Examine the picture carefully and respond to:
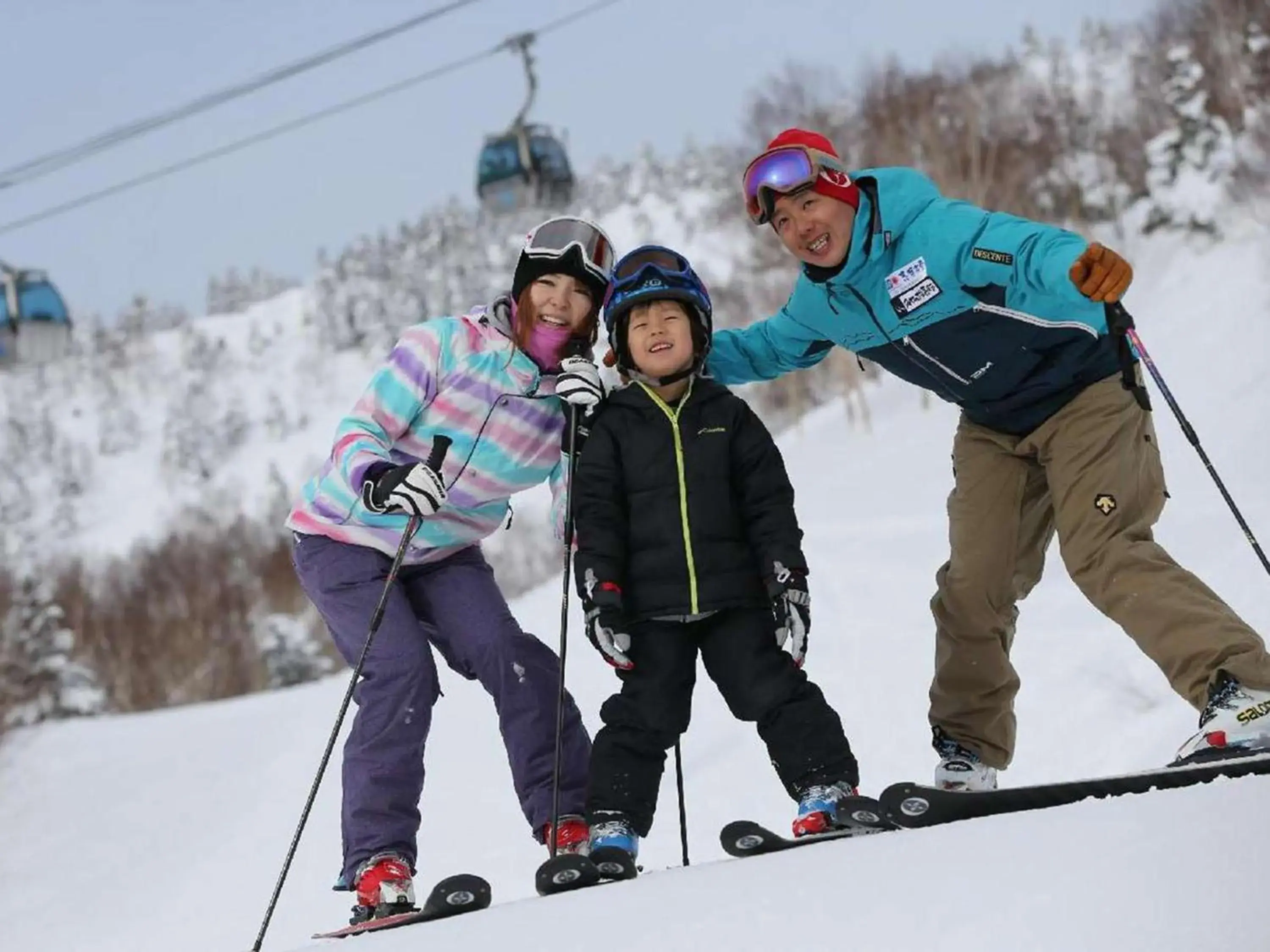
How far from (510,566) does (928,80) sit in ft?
91.7

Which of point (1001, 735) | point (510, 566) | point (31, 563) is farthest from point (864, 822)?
point (31, 563)

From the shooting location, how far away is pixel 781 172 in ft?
11.9

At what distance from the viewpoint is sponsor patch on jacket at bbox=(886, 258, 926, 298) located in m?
3.56

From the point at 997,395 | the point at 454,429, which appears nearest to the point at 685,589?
the point at 454,429

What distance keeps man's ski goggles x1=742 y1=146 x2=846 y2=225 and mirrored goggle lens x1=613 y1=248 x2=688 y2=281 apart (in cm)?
26

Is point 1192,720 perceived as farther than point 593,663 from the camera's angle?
No

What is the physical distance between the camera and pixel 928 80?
30.9 m

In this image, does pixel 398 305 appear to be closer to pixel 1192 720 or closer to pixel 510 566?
pixel 510 566

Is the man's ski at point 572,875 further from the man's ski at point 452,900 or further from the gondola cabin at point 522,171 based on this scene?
the gondola cabin at point 522,171

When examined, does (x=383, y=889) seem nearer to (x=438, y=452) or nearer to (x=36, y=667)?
(x=438, y=452)

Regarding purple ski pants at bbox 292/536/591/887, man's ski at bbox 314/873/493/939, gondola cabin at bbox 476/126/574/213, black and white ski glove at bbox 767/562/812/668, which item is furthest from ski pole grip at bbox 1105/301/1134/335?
gondola cabin at bbox 476/126/574/213

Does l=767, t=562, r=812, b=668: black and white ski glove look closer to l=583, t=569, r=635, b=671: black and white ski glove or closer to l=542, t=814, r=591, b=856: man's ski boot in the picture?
l=583, t=569, r=635, b=671: black and white ski glove

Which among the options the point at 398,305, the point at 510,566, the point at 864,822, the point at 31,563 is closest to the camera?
the point at 864,822

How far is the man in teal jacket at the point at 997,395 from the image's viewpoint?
323cm
